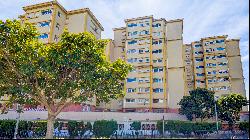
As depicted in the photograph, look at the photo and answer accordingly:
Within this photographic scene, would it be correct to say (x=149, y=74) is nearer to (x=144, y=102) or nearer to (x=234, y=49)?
(x=144, y=102)

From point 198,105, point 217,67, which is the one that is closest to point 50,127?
point 198,105

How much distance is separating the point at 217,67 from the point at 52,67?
185ft

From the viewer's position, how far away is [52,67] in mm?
26500

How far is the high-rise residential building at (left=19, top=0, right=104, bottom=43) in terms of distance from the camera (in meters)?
54.0

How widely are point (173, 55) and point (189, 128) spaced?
2803cm

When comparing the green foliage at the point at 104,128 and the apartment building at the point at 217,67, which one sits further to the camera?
the apartment building at the point at 217,67

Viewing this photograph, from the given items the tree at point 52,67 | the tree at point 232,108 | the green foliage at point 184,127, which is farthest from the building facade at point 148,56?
the tree at point 52,67

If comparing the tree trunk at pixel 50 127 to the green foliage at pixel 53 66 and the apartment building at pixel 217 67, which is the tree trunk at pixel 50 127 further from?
the apartment building at pixel 217 67

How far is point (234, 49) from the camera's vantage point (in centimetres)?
7244

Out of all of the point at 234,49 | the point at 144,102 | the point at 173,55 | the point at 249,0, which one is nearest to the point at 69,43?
the point at 249,0

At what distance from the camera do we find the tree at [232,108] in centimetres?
4606

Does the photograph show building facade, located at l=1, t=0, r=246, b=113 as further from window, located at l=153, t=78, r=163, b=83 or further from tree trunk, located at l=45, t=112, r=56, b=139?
tree trunk, located at l=45, t=112, r=56, b=139

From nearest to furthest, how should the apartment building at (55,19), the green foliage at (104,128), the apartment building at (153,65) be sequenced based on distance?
the green foliage at (104,128)
the apartment building at (55,19)
the apartment building at (153,65)

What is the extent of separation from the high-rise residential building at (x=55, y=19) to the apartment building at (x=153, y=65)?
1180 cm
